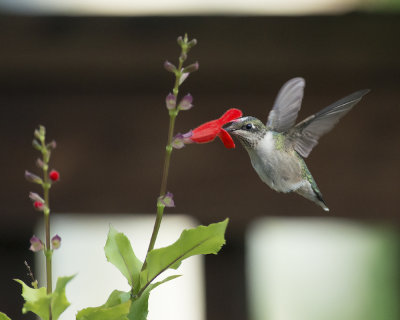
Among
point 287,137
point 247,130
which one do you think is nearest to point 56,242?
point 247,130

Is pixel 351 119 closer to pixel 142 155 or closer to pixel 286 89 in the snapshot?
pixel 142 155

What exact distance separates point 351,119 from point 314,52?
1.01ft

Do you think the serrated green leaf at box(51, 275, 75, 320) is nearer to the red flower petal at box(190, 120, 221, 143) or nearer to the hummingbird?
the red flower petal at box(190, 120, 221, 143)

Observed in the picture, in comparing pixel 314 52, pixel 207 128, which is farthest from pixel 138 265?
pixel 314 52

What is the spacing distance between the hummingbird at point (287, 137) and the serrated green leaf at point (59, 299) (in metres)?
0.40

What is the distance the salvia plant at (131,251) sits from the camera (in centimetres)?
69

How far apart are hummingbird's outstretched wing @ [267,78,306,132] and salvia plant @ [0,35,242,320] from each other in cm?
49

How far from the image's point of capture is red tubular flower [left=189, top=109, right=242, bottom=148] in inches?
34.6

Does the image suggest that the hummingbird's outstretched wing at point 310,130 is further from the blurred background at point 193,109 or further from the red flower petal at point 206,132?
the blurred background at point 193,109

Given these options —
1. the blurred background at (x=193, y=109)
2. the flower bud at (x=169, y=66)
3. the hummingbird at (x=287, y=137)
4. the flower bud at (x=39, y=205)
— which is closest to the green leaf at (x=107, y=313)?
the flower bud at (x=39, y=205)

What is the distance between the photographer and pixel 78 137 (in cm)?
267

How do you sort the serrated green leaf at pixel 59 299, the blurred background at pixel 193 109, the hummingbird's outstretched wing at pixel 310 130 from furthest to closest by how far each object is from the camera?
1. the blurred background at pixel 193 109
2. the hummingbird's outstretched wing at pixel 310 130
3. the serrated green leaf at pixel 59 299

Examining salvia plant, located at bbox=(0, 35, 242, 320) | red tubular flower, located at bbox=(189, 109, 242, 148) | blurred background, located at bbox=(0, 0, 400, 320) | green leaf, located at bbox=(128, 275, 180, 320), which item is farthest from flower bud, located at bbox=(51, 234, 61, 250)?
blurred background, located at bbox=(0, 0, 400, 320)

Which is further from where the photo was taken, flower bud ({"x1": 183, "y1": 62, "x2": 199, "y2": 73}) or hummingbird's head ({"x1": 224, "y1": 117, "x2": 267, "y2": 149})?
hummingbird's head ({"x1": 224, "y1": 117, "x2": 267, "y2": 149})
